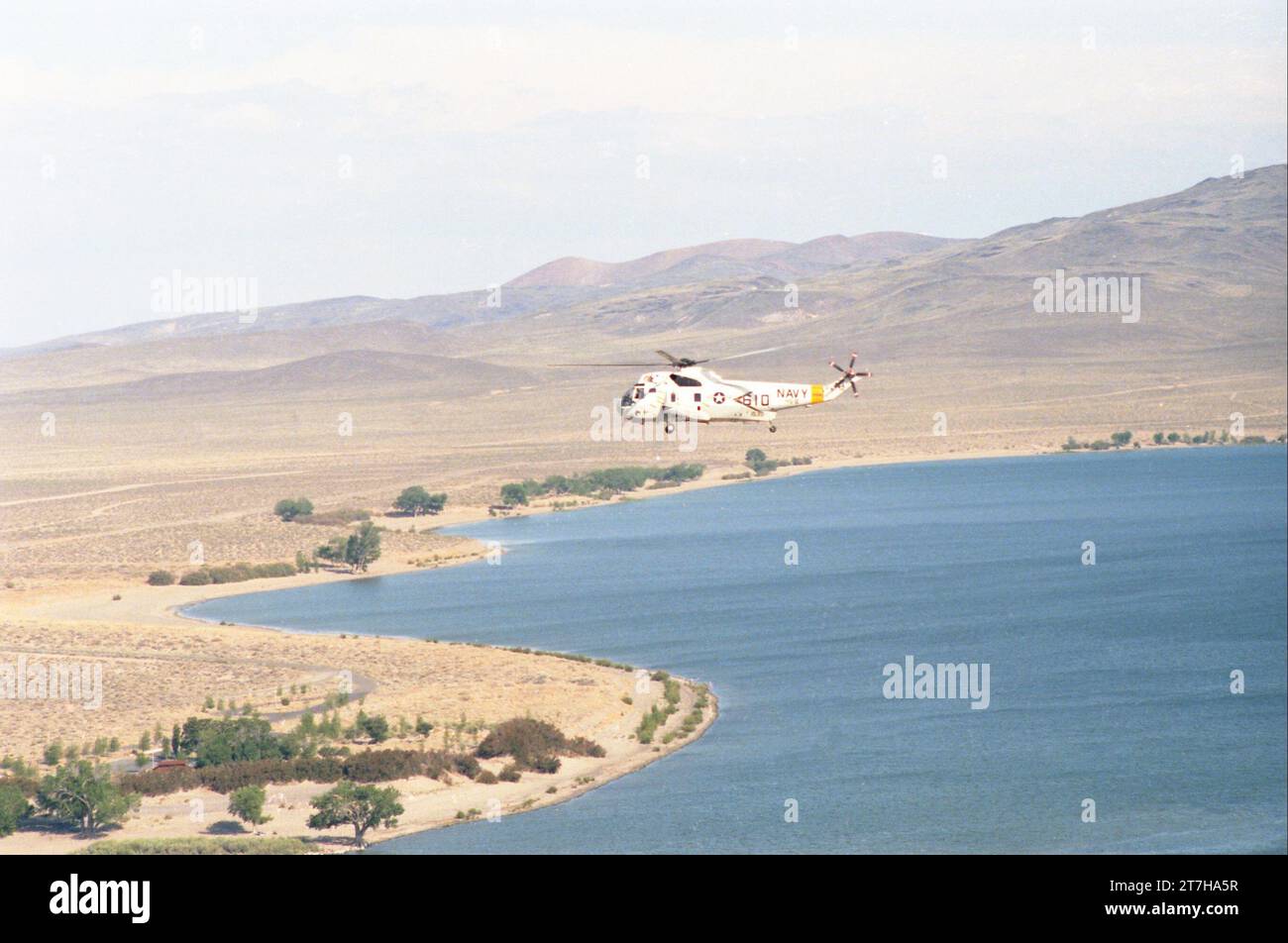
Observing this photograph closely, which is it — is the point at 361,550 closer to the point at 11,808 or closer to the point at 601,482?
the point at 601,482

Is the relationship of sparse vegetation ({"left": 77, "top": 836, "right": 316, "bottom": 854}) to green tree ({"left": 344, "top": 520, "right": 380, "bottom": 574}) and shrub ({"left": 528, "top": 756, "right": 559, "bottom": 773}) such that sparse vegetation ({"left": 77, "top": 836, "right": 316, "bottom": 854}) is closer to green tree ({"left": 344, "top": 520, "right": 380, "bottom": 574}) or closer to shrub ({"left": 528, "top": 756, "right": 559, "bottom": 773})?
shrub ({"left": 528, "top": 756, "right": 559, "bottom": 773})

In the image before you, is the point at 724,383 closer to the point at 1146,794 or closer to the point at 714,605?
the point at 1146,794

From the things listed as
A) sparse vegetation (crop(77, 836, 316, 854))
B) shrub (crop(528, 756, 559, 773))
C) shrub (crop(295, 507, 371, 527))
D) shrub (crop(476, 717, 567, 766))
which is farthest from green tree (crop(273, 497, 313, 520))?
sparse vegetation (crop(77, 836, 316, 854))

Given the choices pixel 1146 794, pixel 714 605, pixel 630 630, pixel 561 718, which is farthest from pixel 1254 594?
pixel 561 718

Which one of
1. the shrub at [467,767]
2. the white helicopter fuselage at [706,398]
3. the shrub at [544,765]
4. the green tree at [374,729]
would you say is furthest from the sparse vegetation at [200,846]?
the white helicopter fuselage at [706,398]

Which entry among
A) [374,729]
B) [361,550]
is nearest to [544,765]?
[374,729]

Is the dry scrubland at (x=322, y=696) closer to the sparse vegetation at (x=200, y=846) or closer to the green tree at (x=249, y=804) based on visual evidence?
the green tree at (x=249, y=804)
